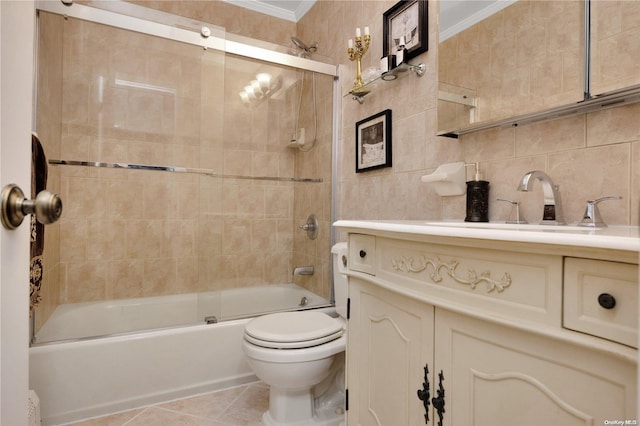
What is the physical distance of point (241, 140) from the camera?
224 cm

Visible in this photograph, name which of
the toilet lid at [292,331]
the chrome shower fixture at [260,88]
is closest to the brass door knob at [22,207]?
the toilet lid at [292,331]

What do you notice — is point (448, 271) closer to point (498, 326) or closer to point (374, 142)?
point (498, 326)

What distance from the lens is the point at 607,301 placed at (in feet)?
1.79

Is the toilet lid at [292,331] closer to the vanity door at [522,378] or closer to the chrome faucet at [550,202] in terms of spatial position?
the vanity door at [522,378]

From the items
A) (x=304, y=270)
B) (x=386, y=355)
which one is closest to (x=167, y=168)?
(x=304, y=270)

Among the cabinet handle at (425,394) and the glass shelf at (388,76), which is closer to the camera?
the cabinet handle at (425,394)

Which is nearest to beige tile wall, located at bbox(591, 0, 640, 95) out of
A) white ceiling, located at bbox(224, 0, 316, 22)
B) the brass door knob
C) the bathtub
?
the brass door knob

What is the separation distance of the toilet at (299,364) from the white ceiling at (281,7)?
2.10m

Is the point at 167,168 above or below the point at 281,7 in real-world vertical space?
below

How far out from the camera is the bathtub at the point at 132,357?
154cm

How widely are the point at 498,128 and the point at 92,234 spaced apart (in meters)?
2.37

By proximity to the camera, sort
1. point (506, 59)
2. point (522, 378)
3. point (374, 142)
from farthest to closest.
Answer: point (374, 142)
point (506, 59)
point (522, 378)

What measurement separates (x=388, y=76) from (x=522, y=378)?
1470 millimetres

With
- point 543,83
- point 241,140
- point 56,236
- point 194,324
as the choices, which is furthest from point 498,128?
point 56,236
